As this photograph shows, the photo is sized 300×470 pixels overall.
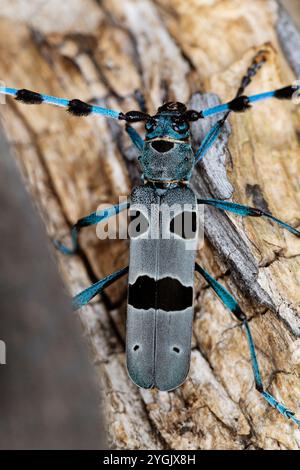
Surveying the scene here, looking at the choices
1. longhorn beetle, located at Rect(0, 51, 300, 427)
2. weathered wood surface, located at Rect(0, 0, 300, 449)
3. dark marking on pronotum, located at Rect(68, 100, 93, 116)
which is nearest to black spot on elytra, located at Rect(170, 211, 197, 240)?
longhorn beetle, located at Rect(0, 51, 300, 427)

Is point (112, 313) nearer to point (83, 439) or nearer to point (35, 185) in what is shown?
point (83, 439)

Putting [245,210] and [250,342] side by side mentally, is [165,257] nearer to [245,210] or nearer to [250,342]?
[245,210]

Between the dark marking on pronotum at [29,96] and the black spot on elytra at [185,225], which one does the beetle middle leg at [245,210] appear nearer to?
the black spot on elytra at [185,225]

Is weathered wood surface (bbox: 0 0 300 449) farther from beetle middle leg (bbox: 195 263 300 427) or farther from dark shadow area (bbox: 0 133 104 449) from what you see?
dark shadow area (bbox: 0 133 104 449)

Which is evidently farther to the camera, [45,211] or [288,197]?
[45,211]

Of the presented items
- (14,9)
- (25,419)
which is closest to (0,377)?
(25,419)

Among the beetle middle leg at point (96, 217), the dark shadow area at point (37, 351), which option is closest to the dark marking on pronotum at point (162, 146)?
the beetle middle leg at point (96, 217)

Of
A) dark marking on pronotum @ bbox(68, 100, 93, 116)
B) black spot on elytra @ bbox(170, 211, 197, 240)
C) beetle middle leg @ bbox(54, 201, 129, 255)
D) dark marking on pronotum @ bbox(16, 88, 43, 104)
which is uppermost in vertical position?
dark marking on pronotum @ bbox(16, 88, 43, 104)

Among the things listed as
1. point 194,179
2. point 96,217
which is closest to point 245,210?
point 194,179
